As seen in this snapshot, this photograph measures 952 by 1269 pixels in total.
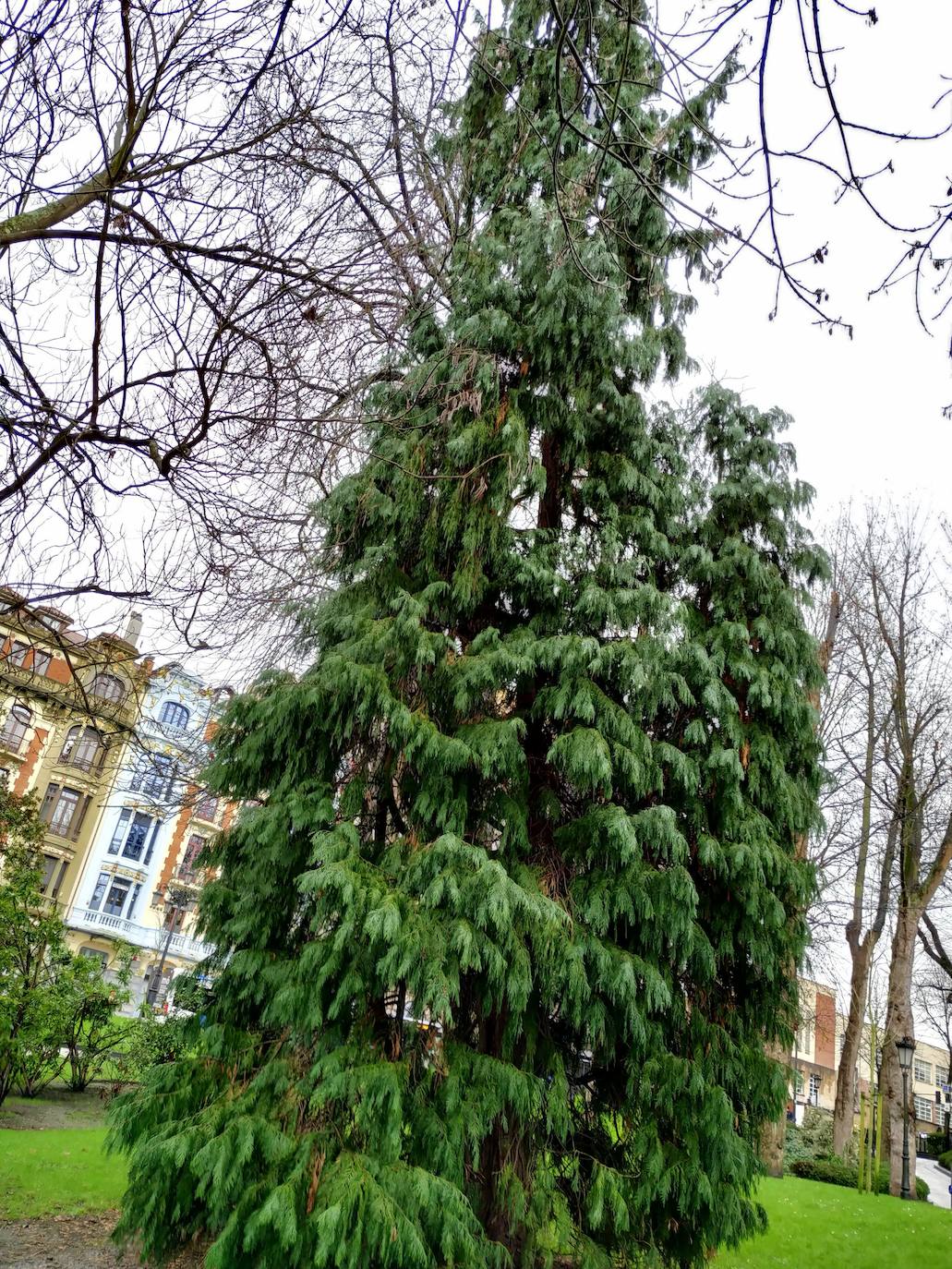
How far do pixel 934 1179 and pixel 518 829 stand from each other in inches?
1001

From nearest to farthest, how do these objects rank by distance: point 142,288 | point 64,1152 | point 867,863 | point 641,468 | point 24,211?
point 24,211 < point 142,288 < point 641,468 < point 64,1152 < point 867,863

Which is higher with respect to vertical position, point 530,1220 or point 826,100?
point 826,100

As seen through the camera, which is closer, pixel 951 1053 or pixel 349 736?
pixel 349 736

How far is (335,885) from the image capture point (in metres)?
5.03

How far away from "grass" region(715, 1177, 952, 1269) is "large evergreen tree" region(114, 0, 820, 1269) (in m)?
2.90

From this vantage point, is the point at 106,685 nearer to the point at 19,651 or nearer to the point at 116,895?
the point at 19,651

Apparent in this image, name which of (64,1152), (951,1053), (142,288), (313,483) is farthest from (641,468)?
(951,1053)

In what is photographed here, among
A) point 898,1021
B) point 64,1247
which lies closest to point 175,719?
point 64,1247

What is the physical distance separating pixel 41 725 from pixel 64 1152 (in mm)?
16078

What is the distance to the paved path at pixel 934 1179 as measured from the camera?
62.7 ft

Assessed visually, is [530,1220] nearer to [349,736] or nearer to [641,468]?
[349,736]

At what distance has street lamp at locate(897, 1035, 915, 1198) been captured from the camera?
488 inches

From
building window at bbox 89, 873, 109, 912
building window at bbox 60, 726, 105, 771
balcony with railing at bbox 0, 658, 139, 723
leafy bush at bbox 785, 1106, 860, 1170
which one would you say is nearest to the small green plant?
building window at bbox 60, 726, 105, 771

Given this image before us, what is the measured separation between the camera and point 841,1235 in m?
8.87
